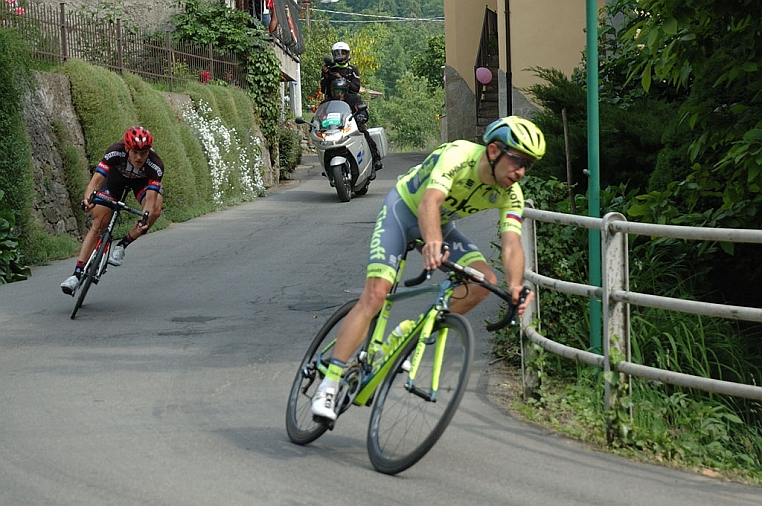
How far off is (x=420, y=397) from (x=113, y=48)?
638 inches

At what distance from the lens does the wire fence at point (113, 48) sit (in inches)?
657

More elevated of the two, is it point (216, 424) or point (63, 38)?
point (63, 38)

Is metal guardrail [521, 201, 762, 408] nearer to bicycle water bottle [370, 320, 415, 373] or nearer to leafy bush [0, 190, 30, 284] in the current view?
bicycle water bottle [370, 320, 415, 373]

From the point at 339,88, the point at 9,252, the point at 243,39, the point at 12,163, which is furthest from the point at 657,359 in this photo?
the point at 243,39

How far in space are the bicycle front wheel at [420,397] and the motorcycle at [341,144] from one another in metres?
15.2

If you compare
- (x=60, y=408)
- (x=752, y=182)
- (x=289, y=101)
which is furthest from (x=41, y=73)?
(x=289, y=101)

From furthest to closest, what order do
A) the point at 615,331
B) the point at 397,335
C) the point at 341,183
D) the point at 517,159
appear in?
the point at 341,183 → the point at 615,331 → the point at 397,335 → the point at 517,159

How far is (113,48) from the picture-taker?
2008 centimetres

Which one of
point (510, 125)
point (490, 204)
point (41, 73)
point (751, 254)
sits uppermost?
point (41, 73)

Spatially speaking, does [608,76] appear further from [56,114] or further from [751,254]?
[56,114]

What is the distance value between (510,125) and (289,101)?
37.9 metres

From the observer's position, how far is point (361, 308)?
18.5 feet

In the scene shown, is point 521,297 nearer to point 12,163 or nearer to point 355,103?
point 12,163

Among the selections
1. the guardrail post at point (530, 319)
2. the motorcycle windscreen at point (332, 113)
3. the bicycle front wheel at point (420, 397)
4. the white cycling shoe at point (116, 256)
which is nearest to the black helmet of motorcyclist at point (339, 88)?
the motorcycle windscreen at point (332, 113)
